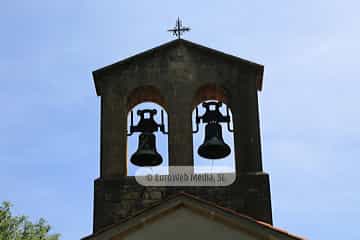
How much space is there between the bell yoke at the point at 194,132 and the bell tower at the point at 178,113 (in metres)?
0.12

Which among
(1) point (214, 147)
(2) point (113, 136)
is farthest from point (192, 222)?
(2) point (113, 136)

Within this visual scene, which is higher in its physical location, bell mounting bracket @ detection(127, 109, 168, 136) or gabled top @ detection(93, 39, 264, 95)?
gabled top @ detection(93, 39, 264, 95)

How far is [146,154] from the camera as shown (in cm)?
1047

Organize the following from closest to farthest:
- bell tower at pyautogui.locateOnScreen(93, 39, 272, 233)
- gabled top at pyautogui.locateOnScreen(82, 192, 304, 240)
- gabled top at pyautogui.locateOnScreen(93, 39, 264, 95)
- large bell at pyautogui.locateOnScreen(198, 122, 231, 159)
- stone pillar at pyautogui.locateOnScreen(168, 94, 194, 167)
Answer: gabled top at pyautogui.locateOnScreen(82, 192, 304, 240) < bell tower at pyautogui.locateOnScreen(93, 39, 272, 233) < stone pillar at pyautogui.locateOnScreen(168, 94, 194, 167) < large bell at pyautogui.locateOnScreen(198, 122, 231, 159) < gabled top at pyautogui.locateOnScreen(93, 39, 264, 95)

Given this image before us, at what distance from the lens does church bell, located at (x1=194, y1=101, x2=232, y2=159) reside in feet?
34.2

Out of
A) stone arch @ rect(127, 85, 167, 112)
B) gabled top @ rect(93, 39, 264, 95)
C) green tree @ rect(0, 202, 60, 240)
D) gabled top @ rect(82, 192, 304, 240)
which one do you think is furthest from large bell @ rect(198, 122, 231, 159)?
green tree @ rect(0, 202, 60, 240)

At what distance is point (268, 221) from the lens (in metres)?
9.85

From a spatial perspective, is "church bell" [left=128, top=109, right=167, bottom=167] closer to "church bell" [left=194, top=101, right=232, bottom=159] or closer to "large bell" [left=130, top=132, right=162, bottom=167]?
"large bell" [left=130, top=132, right=162, bottom=167]

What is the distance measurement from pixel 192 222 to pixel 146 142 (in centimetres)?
214

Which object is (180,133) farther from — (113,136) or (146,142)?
(113,136)

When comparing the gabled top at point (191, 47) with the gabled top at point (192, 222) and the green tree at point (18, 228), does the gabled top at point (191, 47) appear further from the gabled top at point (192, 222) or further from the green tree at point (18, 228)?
the green tree at point (18, 228)

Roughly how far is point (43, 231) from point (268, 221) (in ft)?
47.1

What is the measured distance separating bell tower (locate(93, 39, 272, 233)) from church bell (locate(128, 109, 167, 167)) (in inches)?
8.0

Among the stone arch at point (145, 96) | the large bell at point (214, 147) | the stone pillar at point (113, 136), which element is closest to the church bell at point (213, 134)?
the large bell at point (214, 147)
